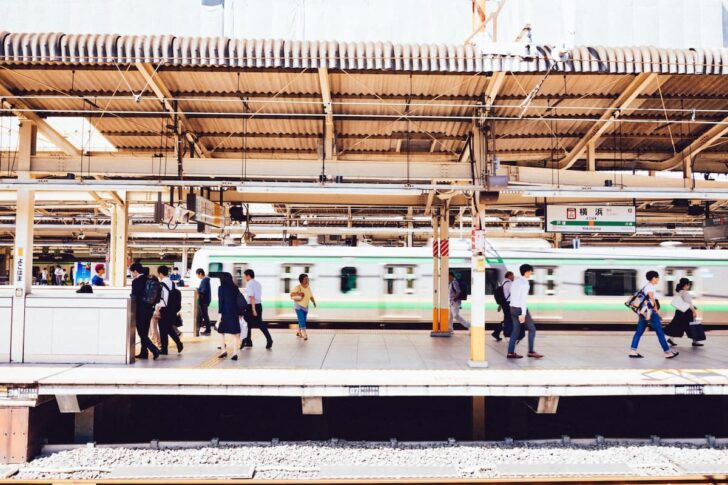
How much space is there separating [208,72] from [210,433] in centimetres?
535

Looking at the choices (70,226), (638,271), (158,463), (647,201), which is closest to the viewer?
(158,463)

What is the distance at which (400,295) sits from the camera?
14.9 meters

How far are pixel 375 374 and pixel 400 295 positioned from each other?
7284 millimetres

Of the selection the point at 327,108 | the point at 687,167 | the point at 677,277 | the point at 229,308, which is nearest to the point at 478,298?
the point at 327,108

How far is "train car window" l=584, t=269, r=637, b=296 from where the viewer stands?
15.0m

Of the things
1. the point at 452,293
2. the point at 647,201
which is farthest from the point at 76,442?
the point at 647,201

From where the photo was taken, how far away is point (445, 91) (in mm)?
8109

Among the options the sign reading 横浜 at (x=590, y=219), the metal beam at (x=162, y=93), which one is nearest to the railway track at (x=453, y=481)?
the metal beam at (x=162, y=93)

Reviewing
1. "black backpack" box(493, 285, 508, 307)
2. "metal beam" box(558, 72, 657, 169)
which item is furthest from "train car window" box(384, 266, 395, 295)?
"metal beam" box(558, 72, 657, 169)

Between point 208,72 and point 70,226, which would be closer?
point 208,72

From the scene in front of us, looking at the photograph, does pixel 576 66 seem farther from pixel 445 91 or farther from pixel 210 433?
pixel 210 433

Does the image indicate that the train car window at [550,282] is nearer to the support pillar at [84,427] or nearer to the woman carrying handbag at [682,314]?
the woman carrying handbag at [682,314]

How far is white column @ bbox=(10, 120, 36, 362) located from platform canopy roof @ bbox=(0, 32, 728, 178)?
442 mm

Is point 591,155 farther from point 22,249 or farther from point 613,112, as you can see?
point 22,249
